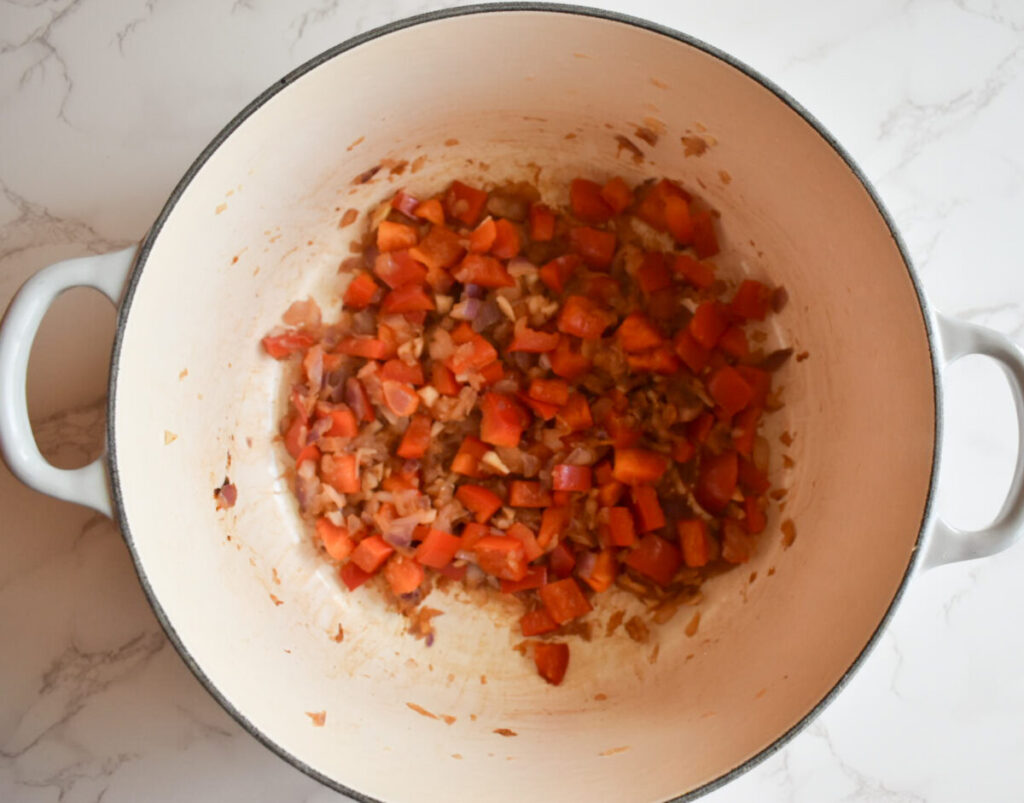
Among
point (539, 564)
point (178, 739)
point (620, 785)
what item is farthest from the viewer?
point (539, 564)

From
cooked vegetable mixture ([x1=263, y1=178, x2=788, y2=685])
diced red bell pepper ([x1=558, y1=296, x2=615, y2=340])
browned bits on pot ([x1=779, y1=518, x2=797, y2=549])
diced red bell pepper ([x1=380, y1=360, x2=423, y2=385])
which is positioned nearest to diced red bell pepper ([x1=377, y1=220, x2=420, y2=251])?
cooked vegetable mixture ([x1=263, y1=178, x2=788, y2=685])

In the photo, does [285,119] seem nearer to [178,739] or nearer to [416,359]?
[416,359]

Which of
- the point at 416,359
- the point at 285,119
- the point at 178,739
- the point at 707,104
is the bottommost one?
the point at 178,739

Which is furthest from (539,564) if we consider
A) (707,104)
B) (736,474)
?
(707,104)

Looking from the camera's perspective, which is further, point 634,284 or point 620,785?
point 634,284

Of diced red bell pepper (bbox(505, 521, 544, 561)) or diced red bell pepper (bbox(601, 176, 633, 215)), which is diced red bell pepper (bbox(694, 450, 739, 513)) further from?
diced red bell pepper (bbox(601, 176, 633, 215))

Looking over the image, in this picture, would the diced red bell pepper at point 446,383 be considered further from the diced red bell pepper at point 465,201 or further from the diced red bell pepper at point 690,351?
the diced red bell pepper at point 690,351

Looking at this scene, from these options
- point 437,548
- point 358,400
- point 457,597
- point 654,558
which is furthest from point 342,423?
point 654,558

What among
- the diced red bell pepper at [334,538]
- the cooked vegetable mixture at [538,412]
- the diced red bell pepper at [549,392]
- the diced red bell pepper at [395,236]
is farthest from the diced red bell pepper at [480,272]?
the diced red bell pepper at [334,538]
